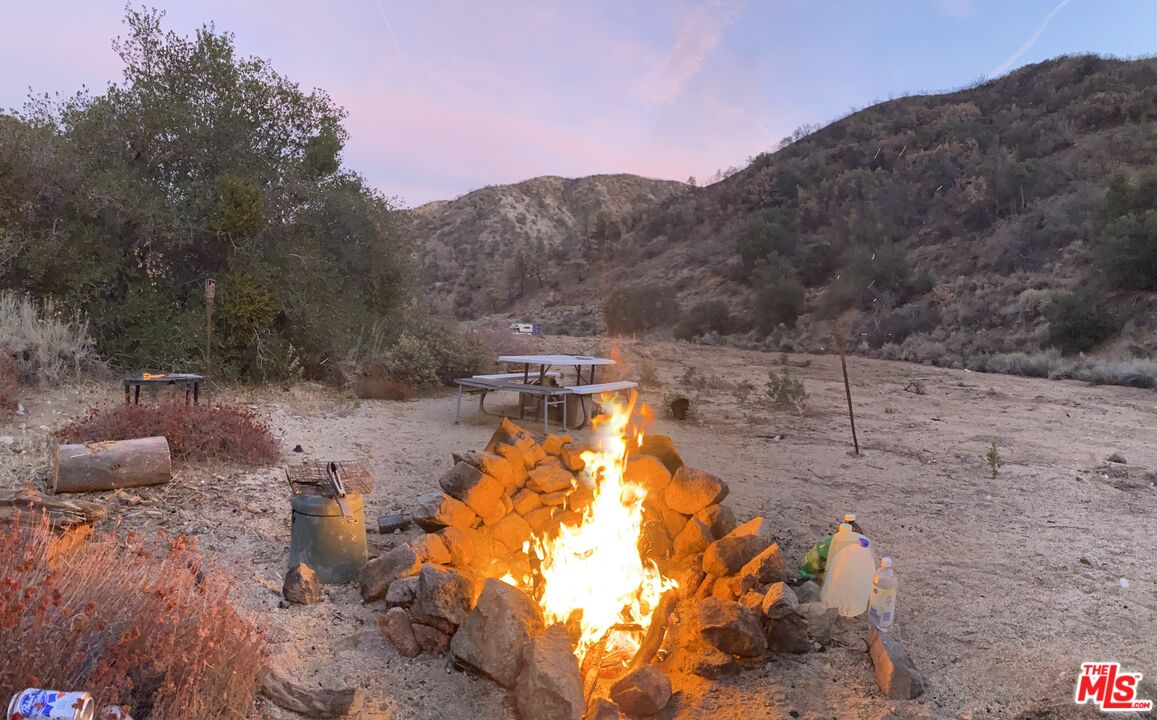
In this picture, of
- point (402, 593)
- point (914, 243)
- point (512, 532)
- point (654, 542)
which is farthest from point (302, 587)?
point (914, 243)

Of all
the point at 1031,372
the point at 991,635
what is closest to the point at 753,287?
the point at 1031,372

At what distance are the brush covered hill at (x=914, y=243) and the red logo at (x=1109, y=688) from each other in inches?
517

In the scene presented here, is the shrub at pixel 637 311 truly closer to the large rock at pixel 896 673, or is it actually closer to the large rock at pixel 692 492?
the large rock at pixel 692 492

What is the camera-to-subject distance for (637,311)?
3134 cm

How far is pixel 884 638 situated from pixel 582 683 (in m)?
1.35

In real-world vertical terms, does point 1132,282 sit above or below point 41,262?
above

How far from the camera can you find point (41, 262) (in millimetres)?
8680

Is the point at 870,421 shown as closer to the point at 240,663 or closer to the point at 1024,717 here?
the point at 1024,717

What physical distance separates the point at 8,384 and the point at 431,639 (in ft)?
20.4

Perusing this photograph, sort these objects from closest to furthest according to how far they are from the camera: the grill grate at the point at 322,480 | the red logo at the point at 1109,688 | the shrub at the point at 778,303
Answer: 1. the red logo at the point at 1109,688
2. the grill grate at the point at 322,480
3. the shrub at the point at 778,303

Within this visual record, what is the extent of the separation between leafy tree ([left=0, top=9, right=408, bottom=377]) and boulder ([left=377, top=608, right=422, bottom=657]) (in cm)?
767

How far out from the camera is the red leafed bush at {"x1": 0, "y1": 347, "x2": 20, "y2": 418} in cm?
634

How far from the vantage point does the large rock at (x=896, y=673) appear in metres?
2.75

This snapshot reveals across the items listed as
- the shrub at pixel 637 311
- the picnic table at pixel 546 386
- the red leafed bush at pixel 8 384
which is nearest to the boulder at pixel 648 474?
the picnic table at pixel 546 386
